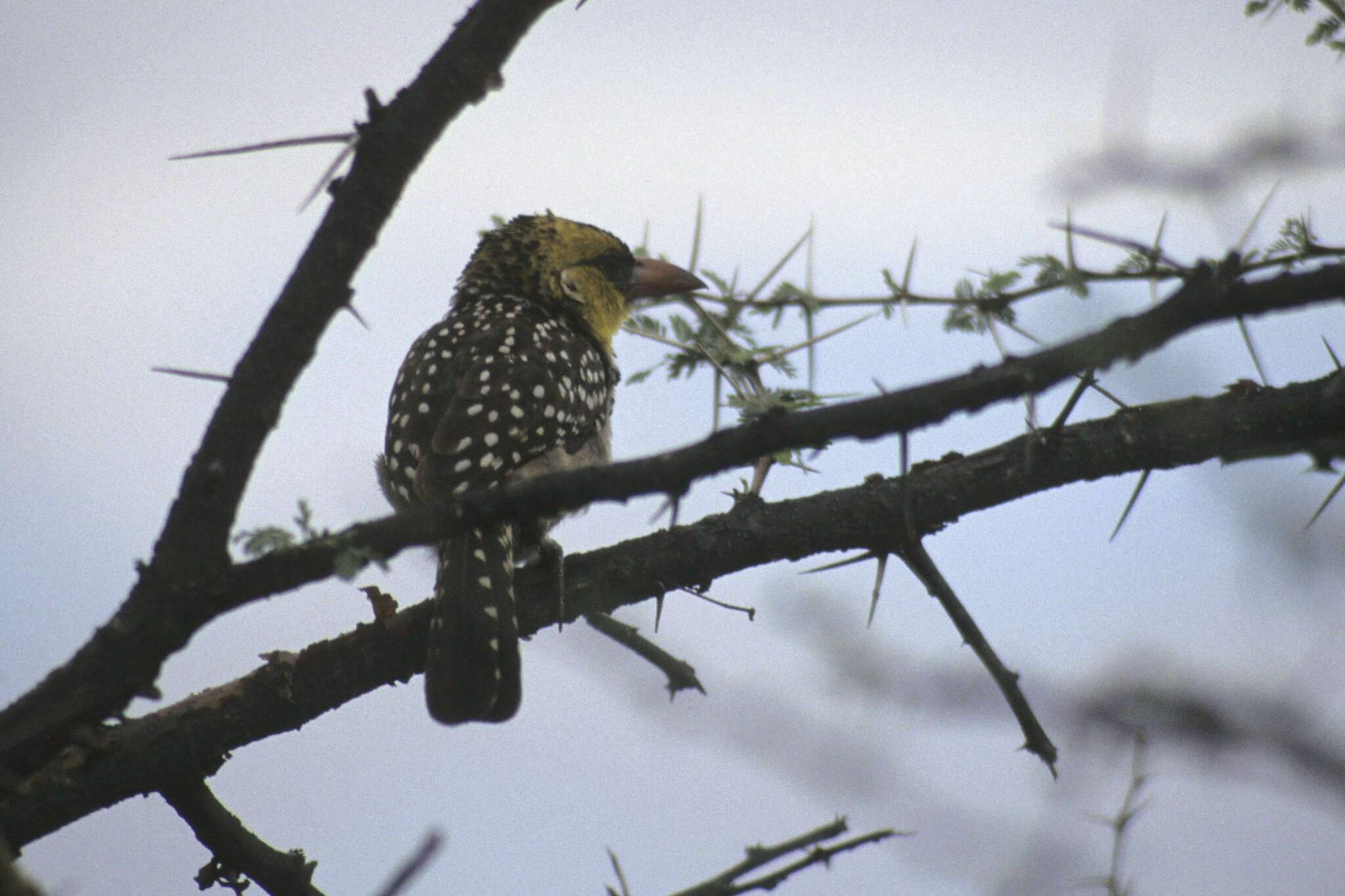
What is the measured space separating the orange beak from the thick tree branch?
3.97 m

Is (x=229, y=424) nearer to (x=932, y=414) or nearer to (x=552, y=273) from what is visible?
(x=932, y=414)

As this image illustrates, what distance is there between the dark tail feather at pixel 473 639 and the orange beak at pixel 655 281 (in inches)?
109

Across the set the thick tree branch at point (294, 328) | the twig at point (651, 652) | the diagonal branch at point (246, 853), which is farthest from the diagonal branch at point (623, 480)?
the twig at point (651, 652)

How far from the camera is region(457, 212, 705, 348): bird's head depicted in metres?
5.82

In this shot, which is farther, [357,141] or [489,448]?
[489,448]

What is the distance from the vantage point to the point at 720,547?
322 centimetres

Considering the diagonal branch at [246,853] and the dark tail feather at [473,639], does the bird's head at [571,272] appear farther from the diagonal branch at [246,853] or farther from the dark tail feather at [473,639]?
the diagonal branch at [246,853]

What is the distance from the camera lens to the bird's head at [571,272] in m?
5.82

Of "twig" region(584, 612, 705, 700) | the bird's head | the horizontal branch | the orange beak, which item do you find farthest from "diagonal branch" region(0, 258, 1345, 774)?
the orange beak

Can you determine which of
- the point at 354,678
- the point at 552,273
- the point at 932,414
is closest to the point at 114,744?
the point at 354,678

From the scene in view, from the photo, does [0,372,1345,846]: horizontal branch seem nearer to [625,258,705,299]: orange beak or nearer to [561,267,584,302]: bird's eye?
[561,267,584,302]: bird's eye

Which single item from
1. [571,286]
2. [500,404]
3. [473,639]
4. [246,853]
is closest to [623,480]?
[473,639]

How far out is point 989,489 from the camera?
10.1 ft

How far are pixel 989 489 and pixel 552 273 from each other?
10.7 ft
